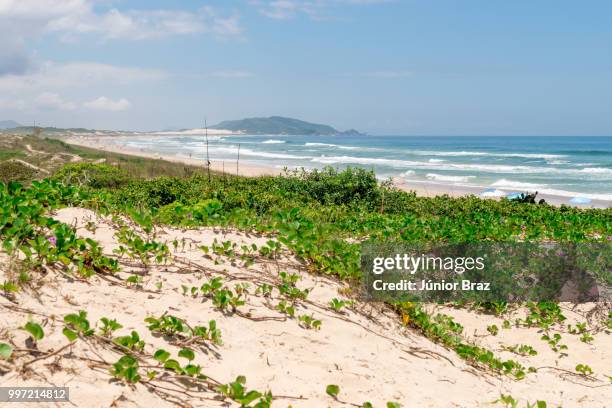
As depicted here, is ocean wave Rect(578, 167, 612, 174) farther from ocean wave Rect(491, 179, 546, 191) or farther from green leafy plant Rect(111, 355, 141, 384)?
green leafy plant Rect(111, 355, 141, 384)

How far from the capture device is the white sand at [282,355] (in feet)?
9.84

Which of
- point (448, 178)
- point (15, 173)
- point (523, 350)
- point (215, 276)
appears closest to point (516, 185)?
point (448, 178)

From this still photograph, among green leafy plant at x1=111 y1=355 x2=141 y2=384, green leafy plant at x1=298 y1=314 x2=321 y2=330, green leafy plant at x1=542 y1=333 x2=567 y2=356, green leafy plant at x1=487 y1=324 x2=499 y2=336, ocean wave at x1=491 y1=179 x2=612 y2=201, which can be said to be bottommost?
green leafy plant at x1=542 y1=333 x2=567 y2=356

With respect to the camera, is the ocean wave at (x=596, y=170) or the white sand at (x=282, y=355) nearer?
the white sand at (x=282, y=355)

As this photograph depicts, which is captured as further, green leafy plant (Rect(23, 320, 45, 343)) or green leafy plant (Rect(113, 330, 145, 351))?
green leafy plant (Rect(113, 330, 145, 351))

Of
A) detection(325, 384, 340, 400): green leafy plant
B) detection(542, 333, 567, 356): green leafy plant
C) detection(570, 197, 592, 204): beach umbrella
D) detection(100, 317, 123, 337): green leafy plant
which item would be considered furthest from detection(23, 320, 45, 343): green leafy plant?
detection(570, 197, 592, 204): beach umbrella

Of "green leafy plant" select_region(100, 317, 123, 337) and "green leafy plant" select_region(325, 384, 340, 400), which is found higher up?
"green leafy plant" select_region(100, 317, 123, 337)

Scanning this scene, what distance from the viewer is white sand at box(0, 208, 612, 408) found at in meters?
3.00

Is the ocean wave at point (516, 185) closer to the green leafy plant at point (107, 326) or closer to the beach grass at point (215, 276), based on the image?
the beach grass at point (215, 276)

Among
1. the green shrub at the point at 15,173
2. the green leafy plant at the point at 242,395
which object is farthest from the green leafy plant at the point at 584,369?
the green shrub at the point at 15,173

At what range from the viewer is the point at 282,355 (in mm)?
3738

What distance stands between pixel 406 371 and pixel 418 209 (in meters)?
8.61

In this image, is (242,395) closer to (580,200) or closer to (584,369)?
(584,369)

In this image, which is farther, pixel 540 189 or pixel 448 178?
pixel 448 178
